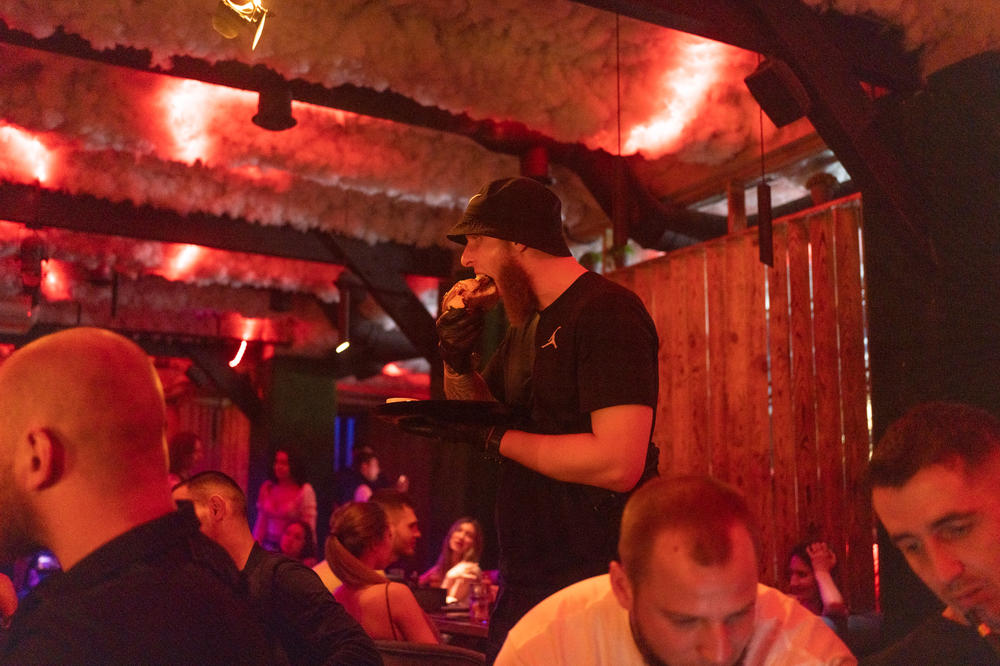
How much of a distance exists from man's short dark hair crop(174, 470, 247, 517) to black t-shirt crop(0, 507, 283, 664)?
5.73 feet

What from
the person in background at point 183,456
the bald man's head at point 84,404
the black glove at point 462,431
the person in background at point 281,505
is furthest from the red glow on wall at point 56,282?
the bald man's head at point 84,404

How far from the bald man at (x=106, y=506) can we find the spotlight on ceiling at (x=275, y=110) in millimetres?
3773

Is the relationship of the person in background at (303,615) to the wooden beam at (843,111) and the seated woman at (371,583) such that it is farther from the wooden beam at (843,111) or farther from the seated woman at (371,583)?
the wooden beam at (843,111)

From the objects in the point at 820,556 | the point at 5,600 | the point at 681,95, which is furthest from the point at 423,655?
the point at 681,95

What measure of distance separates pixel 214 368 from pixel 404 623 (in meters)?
10.3

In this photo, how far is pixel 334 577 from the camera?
3.96m

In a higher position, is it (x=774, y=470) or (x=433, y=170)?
(x=433, y=170)

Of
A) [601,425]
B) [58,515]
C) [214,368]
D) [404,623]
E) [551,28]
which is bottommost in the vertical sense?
[404,623]

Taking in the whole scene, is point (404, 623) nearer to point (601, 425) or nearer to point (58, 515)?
point (601, 425)

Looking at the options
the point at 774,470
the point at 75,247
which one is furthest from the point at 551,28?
the point at 75,247

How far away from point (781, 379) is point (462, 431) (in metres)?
3.57

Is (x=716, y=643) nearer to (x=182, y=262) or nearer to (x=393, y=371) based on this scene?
(x=182, y=262)

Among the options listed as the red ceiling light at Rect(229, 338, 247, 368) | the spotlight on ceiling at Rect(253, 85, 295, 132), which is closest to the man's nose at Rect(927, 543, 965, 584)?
the spotlight on ceiling at Rect(253, 85, 295, 132)

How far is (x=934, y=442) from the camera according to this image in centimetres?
167
